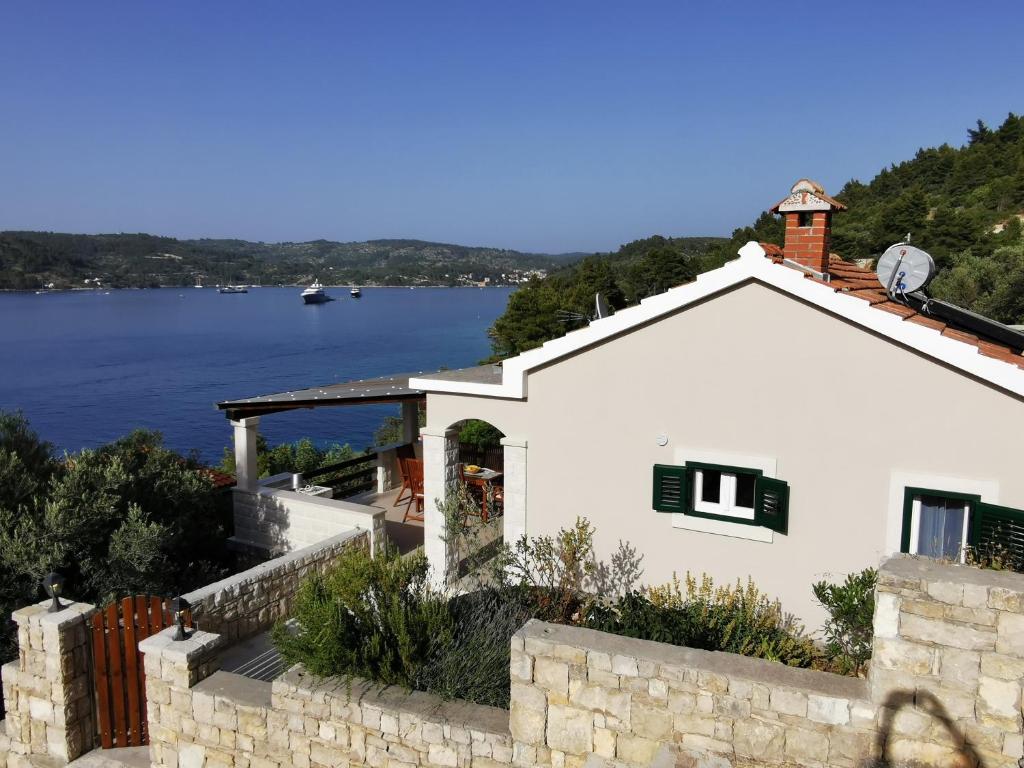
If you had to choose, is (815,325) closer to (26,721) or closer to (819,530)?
(819,530)

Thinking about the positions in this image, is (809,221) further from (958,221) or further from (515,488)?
(958,221)

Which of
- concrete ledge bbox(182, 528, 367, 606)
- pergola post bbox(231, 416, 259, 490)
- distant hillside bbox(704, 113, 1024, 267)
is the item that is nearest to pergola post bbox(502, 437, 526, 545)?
concrete ledge bbox(182, 528, 367, 606)

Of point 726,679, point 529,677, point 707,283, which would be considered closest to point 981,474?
point 707,283

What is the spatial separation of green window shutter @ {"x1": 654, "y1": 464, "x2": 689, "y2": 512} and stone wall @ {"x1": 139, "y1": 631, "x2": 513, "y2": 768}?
337 cm

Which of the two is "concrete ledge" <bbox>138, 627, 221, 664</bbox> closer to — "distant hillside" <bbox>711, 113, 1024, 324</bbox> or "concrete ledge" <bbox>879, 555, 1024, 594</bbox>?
"concrete ledge" <bbox>879, 555, 1024, 594</bbox>

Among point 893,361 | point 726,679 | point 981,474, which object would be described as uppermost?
point 893,361

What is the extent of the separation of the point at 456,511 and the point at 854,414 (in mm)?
4388

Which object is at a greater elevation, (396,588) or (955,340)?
(955,340)

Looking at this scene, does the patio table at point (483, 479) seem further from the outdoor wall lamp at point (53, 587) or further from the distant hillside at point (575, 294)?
the distant hillside at point (575, 294)

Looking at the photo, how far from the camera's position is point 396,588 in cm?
583

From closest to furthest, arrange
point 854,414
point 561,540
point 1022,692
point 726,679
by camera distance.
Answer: point 1022,692
point 726,679
point 854,414
point 561,540

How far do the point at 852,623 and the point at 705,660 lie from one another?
168cm

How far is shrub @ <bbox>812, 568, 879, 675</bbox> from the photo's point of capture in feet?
17.1

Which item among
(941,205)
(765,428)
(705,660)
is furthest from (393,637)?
(941,205)
